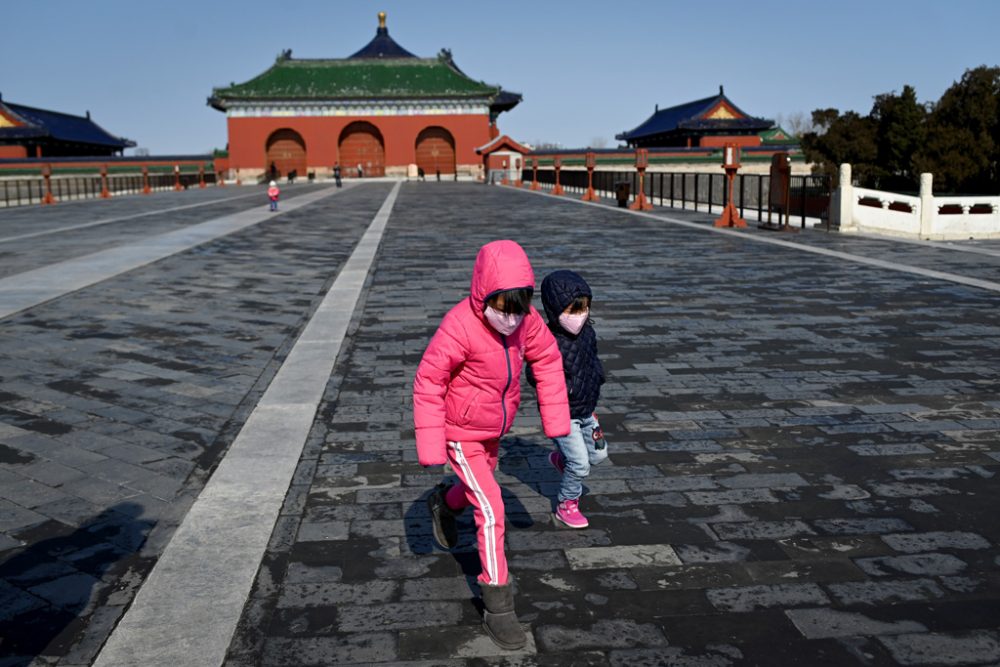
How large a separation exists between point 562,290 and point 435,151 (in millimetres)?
58650

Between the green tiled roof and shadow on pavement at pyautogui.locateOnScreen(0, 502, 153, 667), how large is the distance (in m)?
57.5

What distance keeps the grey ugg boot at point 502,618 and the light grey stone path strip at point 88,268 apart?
6.65 m

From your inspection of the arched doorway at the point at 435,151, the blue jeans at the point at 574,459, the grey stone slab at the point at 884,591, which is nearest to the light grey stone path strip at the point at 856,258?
the grey stone slab at the point at 884,591

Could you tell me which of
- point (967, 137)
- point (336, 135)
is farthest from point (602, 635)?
point (336, 135)

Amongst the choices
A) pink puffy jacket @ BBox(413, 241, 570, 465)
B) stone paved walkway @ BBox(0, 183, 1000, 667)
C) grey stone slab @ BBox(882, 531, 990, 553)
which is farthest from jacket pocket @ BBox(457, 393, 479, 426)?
grey stone slab @ BBox(882, 531, 990, 553)

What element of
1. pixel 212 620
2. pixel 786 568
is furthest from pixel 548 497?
pixel 212 620

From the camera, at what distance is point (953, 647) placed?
2.66 metres

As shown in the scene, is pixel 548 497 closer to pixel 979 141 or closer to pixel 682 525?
pixel 682 525

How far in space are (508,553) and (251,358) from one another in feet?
12.2

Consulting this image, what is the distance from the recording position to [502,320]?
291 cm

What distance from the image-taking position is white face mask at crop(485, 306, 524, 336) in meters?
2.90

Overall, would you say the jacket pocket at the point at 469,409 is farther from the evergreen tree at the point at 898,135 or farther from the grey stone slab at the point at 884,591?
the evergreen tree at the point at 898,135

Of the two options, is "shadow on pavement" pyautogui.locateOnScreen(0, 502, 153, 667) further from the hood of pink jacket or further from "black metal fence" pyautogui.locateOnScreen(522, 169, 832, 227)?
"black metal fence" pyautogui.locateOnScreen(522, 169, 832, 227)

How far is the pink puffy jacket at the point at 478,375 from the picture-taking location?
2.95 metres
